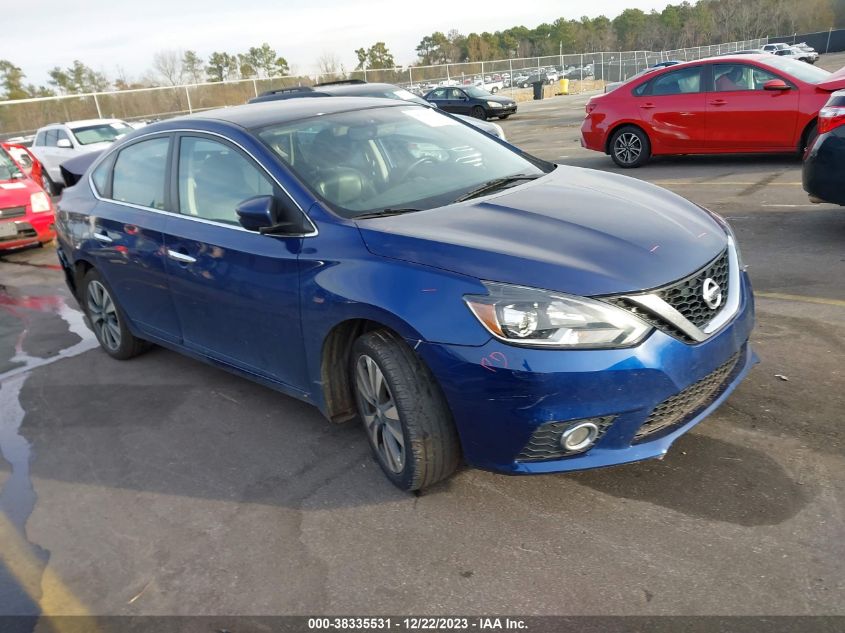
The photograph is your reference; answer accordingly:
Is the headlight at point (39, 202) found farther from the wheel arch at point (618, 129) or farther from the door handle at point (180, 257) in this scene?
the wheel arch at point (618, 129)

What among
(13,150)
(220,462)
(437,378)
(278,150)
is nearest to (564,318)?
(437,378)

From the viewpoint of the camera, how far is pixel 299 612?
2662 mm

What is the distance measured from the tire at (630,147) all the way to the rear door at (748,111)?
1051 mm

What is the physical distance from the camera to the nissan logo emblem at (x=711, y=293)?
2963 mm

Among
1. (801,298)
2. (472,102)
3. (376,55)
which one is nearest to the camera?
(801,298)

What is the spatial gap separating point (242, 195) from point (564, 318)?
1.96 m

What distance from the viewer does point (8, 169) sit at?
10.4 metres

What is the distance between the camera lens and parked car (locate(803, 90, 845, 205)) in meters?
6.02

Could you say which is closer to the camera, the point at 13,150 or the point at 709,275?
the point at 709,275

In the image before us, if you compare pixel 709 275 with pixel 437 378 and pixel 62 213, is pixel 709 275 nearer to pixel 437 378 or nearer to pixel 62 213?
pixel 437 378

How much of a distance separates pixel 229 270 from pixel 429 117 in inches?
66.1

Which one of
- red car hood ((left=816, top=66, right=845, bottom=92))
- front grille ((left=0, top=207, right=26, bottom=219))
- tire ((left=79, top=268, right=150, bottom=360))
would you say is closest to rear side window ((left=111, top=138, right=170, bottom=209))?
tire ((left=79, top=268, right=150, bottom=360))

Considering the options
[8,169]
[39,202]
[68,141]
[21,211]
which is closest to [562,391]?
[21,211]

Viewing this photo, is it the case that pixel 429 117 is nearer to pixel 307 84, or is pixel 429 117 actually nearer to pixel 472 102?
pixel 472 102
